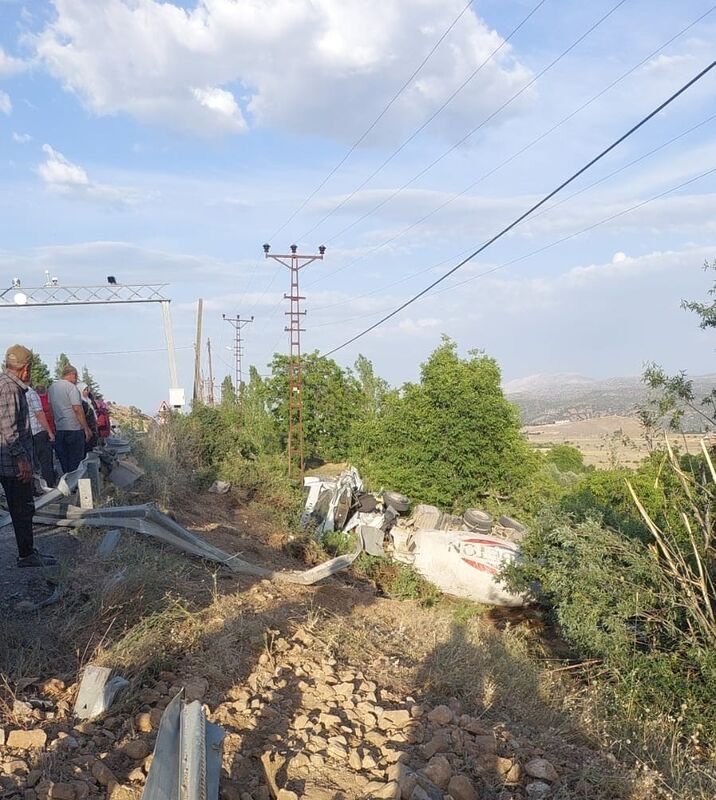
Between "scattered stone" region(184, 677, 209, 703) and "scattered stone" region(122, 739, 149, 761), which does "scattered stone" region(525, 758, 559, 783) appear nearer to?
"scattered stone" region(184, 677, 209, 703)

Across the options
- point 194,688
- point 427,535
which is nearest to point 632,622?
point 427,535

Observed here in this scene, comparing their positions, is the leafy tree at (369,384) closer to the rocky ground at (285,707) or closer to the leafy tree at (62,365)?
the leafy tree at (62,365)

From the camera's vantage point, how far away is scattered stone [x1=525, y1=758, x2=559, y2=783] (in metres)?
4.10

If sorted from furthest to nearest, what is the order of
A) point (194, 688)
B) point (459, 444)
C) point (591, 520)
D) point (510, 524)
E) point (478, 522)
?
point (459, 444)
point (510, 524)
point (478, 522)
point (591, 520)
point (194, 688)

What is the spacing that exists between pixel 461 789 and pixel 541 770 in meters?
0.64

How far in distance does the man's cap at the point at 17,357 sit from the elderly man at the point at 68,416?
359 cm

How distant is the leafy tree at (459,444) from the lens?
1838cm

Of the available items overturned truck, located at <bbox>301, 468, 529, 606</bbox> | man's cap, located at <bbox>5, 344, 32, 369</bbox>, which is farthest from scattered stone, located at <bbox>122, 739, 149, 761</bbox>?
overturned truck, located at <bbox>301, 468, 529, 606</bbox>

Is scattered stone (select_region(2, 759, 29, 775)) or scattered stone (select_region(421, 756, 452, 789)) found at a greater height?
scattered stone (select_region(2, 759, 29, 775))

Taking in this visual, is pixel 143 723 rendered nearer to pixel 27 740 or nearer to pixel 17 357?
pixel 27 740

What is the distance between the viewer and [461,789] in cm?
371

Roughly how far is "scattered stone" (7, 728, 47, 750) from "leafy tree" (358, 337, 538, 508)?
14.9 metres

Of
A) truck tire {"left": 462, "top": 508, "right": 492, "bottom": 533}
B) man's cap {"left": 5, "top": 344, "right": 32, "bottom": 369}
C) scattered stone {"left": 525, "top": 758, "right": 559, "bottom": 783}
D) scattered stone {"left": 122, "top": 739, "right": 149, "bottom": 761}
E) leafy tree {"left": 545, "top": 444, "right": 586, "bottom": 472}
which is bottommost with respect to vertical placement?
leafy tree {"left": 545, "top": 444, "right": 586, "bottom": 472}

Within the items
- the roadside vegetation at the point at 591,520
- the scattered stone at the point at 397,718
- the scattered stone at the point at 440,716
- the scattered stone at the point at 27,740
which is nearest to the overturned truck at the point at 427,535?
the roadside vegetation at the point at 591,520
